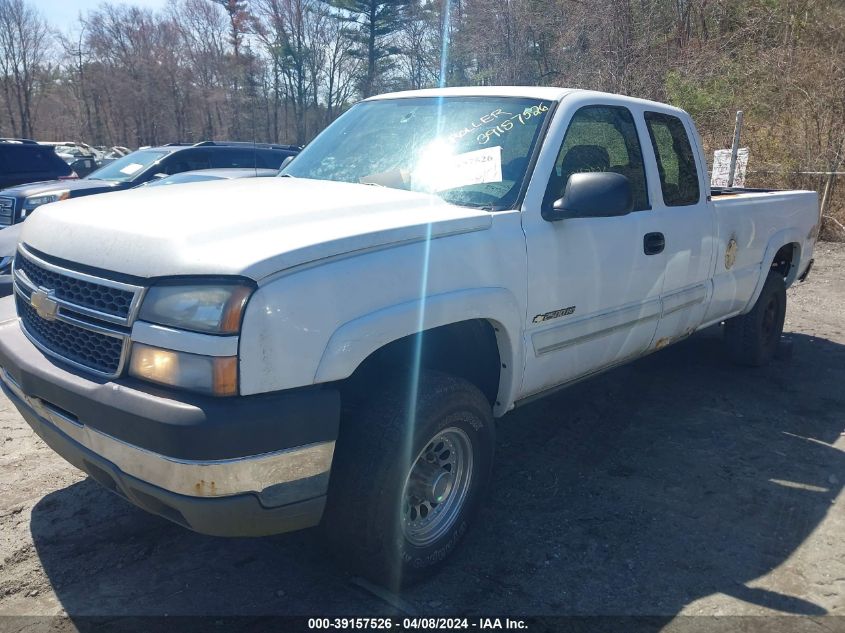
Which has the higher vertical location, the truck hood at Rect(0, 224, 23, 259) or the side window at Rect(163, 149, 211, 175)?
the side window at Rect(163, 149, 211, 175)

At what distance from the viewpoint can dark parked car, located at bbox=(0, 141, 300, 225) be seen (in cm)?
991

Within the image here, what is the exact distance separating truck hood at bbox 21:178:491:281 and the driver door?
0.48 meters

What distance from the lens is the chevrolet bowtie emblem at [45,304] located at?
2680 mm

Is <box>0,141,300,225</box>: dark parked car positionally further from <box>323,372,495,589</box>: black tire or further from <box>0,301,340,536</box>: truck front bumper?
<box>0,301,340,536</box>: truck front bumper

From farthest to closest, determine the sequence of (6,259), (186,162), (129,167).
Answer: (186,162) < (129,167) < (6,259)

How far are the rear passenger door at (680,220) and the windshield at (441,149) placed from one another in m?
1.09

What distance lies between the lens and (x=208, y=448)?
222 cm

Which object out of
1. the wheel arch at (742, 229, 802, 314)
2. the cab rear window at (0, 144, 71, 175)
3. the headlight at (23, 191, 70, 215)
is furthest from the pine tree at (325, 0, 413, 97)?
the wheel arch at (742, 229, 802, 314)

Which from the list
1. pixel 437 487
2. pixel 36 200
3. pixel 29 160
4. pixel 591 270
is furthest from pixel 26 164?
pixel 437 487

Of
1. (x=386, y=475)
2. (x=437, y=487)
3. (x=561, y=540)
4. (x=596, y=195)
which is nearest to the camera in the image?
(x=386, y=475)

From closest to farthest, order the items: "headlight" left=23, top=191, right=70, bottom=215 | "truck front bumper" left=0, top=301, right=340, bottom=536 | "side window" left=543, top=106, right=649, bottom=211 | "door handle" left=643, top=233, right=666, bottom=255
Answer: "truck front bumper" left=0, top=301, right=340, bottom=536
"side window" left=543, top=106, right=649, bottom=211
"door handle" left=643, top=233, right=666, bottom=255
"headlight" left=23, top=191, right=70, bottom=215

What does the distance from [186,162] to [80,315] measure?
9.33 meters

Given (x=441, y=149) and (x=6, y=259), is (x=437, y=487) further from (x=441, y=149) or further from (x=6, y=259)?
(x=6, y=259)

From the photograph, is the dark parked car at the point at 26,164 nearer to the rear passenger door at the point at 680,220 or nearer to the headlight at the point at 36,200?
the headlight at the point at 36,200
